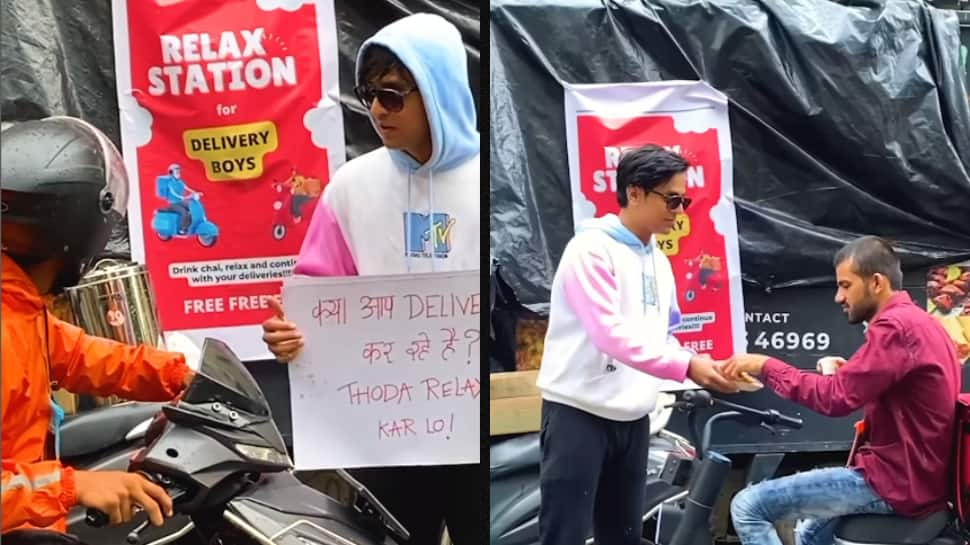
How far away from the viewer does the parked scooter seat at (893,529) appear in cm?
215

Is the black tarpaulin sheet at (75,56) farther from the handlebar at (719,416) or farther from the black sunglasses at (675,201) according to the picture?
the handlebar at (719,416)

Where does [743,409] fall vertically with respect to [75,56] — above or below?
below

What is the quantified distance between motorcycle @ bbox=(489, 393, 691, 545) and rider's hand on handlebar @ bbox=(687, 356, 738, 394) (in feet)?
0.25

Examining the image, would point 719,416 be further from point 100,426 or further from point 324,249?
point 100,426

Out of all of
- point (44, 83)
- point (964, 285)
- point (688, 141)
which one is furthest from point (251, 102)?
point (964, 285)

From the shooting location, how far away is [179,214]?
1919 mm

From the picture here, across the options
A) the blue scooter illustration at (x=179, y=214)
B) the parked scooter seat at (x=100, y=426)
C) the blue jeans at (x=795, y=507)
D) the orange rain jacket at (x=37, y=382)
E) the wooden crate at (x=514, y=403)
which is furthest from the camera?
the blue jeans at (x=795, y=507)

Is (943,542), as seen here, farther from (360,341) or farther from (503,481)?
(360,341)

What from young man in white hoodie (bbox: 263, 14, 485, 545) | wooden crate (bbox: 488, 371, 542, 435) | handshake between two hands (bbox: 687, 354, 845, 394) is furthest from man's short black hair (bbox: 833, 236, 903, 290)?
young man in white hoodie (bbox: 263, 14, 485, 545)

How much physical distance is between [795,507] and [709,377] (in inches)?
13.7

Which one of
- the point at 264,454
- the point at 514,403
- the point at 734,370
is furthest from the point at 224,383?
the point at 734,370

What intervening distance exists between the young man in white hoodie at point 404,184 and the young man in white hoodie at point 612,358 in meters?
0.28

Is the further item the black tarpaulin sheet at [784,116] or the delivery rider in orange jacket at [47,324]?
the black tarpaulin sheet at [784,116]

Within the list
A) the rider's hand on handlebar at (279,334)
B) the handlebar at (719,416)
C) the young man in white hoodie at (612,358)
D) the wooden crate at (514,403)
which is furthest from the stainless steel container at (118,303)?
the handlebar at (719,416)
